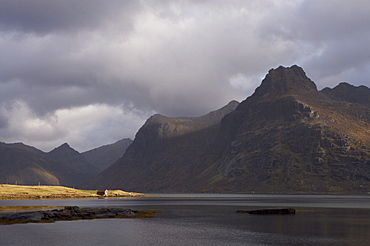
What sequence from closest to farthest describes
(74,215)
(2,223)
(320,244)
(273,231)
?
(320,244), (273,231), (2,223), (74,215)

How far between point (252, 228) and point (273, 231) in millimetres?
7358

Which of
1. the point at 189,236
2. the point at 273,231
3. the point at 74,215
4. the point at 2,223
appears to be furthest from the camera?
the point at 74,215

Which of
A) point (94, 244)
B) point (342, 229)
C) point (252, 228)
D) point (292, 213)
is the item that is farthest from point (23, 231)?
point (292, 213)

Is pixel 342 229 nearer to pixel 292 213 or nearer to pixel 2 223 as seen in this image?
pixel 292 213

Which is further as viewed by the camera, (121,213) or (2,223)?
(121,213)

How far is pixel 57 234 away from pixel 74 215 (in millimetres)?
37816

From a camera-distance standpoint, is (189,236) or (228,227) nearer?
(189,236)

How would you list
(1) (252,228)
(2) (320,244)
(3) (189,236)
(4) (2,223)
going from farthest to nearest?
(4) (2,223) < (1) (252,228) < (3) (189,236) < (2) (320,244)

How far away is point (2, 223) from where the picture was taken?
10225 centimetres

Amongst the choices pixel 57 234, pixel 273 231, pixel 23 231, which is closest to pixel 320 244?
pixel 273 231

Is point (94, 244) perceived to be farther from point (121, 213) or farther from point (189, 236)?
point (121, 213)

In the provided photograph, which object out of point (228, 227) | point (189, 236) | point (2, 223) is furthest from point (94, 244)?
point (2, 223)

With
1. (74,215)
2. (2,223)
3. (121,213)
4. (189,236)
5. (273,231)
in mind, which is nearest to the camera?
(189,236)

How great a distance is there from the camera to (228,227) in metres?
96.3
